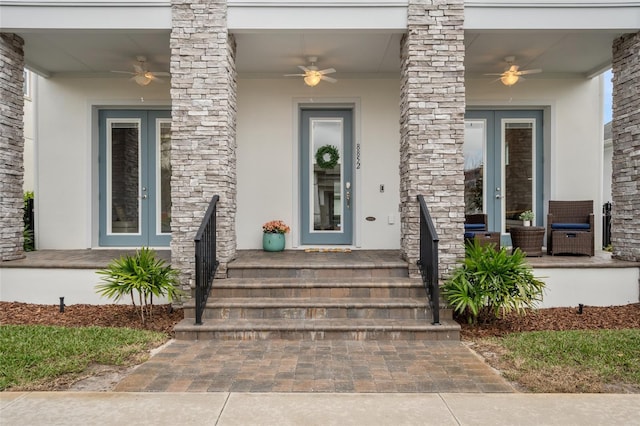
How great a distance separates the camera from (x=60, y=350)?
362cm

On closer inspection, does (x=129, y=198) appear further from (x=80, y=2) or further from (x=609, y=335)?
(x=609, y=335)

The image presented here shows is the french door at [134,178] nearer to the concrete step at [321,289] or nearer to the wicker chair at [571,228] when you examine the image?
the concrete step at [321,289]

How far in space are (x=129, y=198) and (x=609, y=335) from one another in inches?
270

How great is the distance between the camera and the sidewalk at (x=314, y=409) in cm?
254

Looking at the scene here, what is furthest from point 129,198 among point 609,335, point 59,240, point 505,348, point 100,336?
point 609,335

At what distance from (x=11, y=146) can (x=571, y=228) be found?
24.9ft

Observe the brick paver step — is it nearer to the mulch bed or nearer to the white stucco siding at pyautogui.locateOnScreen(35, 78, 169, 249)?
the mulch bed

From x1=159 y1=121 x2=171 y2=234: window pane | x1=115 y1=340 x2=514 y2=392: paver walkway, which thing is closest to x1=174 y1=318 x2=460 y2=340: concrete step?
x1=115 y1=340 x2=514 y2=392: paver walkway

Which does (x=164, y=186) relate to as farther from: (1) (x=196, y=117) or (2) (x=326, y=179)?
(2) (x=326, y=179)

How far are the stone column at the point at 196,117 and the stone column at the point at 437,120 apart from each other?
2176mm

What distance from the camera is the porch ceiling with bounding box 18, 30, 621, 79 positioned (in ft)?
17.8

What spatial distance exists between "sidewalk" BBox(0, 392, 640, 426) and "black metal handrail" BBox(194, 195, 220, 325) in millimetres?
1435

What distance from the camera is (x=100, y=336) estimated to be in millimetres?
4035

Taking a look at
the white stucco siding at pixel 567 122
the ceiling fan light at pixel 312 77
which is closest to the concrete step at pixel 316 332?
the ceiling fan light at pixel 312 77
